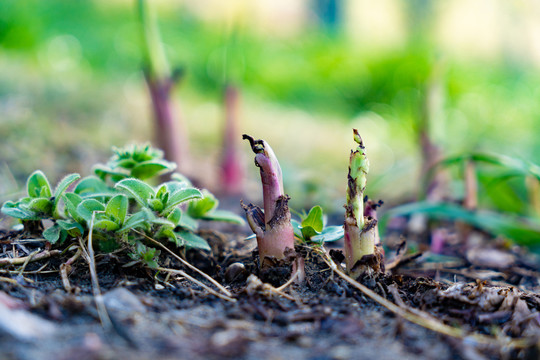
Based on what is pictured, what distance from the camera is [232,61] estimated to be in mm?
1948

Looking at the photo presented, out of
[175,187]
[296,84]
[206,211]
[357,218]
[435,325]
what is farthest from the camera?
[296,84]

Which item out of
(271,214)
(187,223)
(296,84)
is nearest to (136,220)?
(187,223)

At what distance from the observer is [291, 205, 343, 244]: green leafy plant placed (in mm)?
900

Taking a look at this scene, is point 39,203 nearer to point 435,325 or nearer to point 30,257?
point 30,257

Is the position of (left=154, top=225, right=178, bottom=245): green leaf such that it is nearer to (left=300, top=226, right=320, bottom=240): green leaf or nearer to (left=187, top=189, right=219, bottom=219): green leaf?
(left=187, top=189, right=219, bottom=219): green leaf

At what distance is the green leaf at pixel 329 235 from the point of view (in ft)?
2.96

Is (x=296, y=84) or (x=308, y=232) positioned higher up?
(x=296, y=84)

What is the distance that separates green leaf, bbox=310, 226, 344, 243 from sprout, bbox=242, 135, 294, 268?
0.19 feet

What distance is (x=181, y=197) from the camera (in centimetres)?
88

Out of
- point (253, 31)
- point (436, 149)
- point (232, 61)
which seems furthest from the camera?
point (253, 31)

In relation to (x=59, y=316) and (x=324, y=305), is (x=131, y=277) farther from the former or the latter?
(x=324, y=305)

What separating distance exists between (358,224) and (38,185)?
66 cm

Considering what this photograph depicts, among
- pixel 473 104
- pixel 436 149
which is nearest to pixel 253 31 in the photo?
pixel 473 104

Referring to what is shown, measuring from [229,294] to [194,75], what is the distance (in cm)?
323
